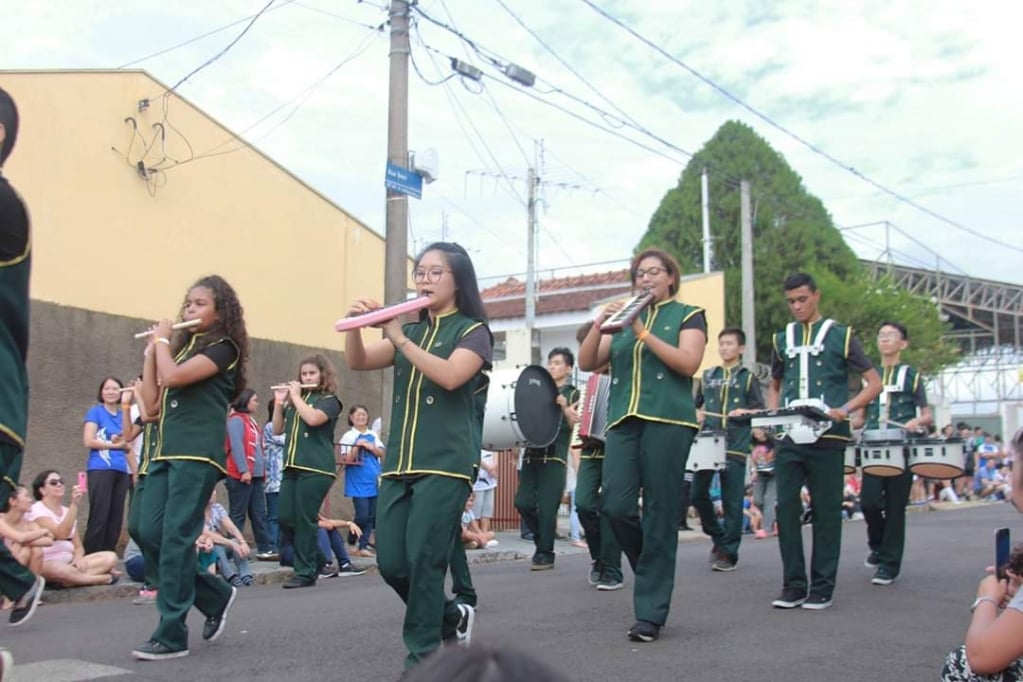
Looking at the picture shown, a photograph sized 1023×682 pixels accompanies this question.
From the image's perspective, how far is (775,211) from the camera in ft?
158

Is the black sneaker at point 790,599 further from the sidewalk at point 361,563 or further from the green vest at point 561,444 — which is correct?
the sidewalk at point 361,563

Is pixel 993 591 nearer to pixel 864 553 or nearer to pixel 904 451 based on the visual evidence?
pixel 904 451

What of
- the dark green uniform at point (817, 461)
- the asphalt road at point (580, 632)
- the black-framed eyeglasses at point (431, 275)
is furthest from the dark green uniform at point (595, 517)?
the black-framed eyeglasses at point (431, 275)

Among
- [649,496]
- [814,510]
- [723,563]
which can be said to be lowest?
[723,563]

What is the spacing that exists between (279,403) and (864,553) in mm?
6266

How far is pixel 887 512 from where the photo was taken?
9070 mm

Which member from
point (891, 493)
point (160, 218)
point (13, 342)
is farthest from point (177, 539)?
point (160, 218)

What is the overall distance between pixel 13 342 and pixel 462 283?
2.13m

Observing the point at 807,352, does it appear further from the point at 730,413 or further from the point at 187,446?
the point at 187,446

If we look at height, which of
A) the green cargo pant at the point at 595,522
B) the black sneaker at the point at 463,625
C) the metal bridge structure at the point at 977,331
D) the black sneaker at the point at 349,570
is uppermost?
the metal bridge structure at the point at 977,331

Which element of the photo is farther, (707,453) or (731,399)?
(731,399)

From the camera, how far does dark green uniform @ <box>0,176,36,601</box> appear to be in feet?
13.4

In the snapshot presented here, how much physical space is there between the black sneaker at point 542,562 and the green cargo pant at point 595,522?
49.3 inches

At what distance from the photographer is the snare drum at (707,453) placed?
10625mm
